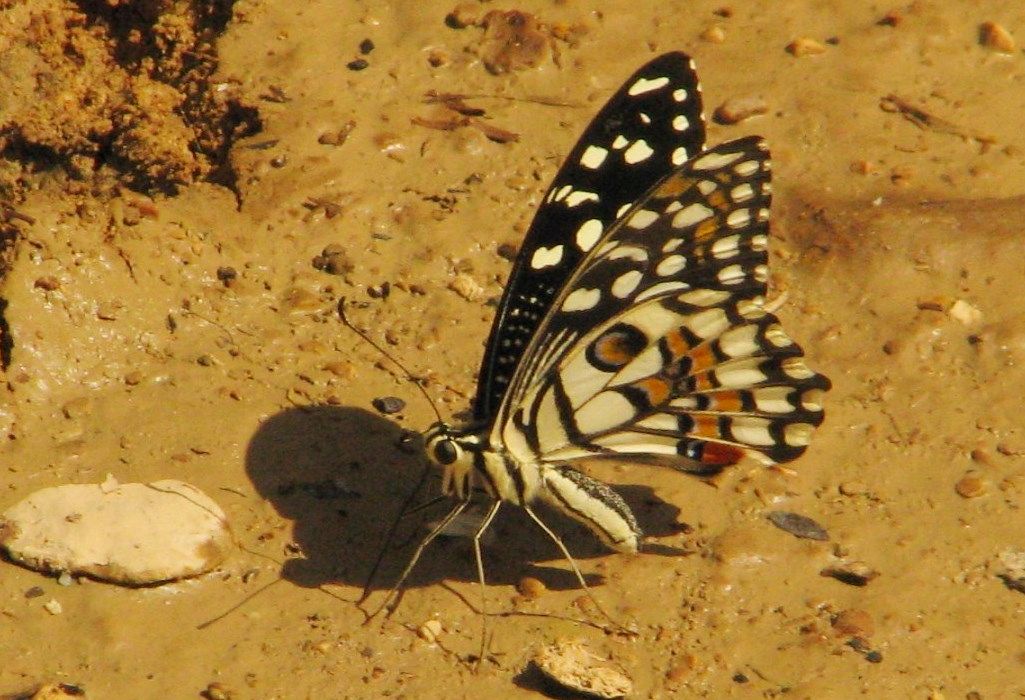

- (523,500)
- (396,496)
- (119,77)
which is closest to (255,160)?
(119,77)

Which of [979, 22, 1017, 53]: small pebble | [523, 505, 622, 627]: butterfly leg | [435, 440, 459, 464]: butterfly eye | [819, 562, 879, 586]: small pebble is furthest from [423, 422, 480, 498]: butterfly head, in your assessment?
[979, 22, 1017, 53]: small pebble

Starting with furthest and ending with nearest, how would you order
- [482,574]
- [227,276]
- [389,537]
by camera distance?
[227,276] → [389,537] → [482,574]

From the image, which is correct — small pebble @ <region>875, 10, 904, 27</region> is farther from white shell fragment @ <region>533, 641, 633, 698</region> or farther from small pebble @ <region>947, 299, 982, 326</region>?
white shell fragment @ <region>533, 641, 633, 698</region>

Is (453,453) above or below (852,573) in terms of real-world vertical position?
above

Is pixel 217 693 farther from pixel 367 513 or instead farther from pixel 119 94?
pixel 119 94

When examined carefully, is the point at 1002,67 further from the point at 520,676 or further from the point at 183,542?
the point at 183,542

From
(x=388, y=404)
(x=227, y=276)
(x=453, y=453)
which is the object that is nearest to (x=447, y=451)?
(x=453, y=453)
